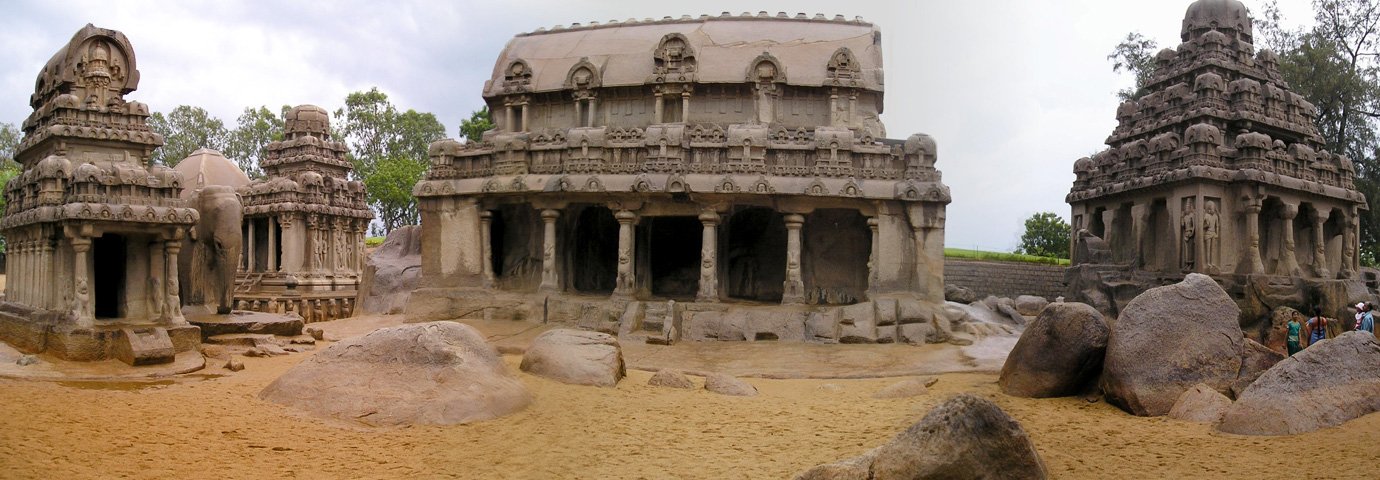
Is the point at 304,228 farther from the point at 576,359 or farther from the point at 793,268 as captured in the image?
the point at 576,359

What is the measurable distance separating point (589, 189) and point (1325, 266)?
1650 cm

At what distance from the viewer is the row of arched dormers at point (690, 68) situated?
18078 mm

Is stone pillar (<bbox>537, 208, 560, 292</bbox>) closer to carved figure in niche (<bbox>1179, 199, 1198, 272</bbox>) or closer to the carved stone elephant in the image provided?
the carved stone elephant

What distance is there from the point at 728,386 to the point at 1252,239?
13.3 m

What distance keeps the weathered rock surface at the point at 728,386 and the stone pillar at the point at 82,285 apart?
882 cm

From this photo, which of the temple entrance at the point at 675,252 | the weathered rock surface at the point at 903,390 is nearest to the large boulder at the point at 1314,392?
the weathered rock surface at the point at 903,390

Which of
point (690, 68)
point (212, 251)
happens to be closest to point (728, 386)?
point (690, 68)

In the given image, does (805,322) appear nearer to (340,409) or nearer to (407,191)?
(340,409)

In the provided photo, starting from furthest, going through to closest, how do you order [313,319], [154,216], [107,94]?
[313,319] → [107,94] → [154,216]

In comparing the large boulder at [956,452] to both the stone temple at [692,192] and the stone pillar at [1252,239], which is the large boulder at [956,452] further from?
the stone pillar at [1252,239]

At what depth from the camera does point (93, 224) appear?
11977 millimetres

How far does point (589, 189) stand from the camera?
16.3 m

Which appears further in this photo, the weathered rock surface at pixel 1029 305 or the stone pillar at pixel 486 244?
the weathered rock surface at pixel 1029 305

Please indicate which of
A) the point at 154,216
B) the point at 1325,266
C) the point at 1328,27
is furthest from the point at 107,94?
the point at 1328,27
